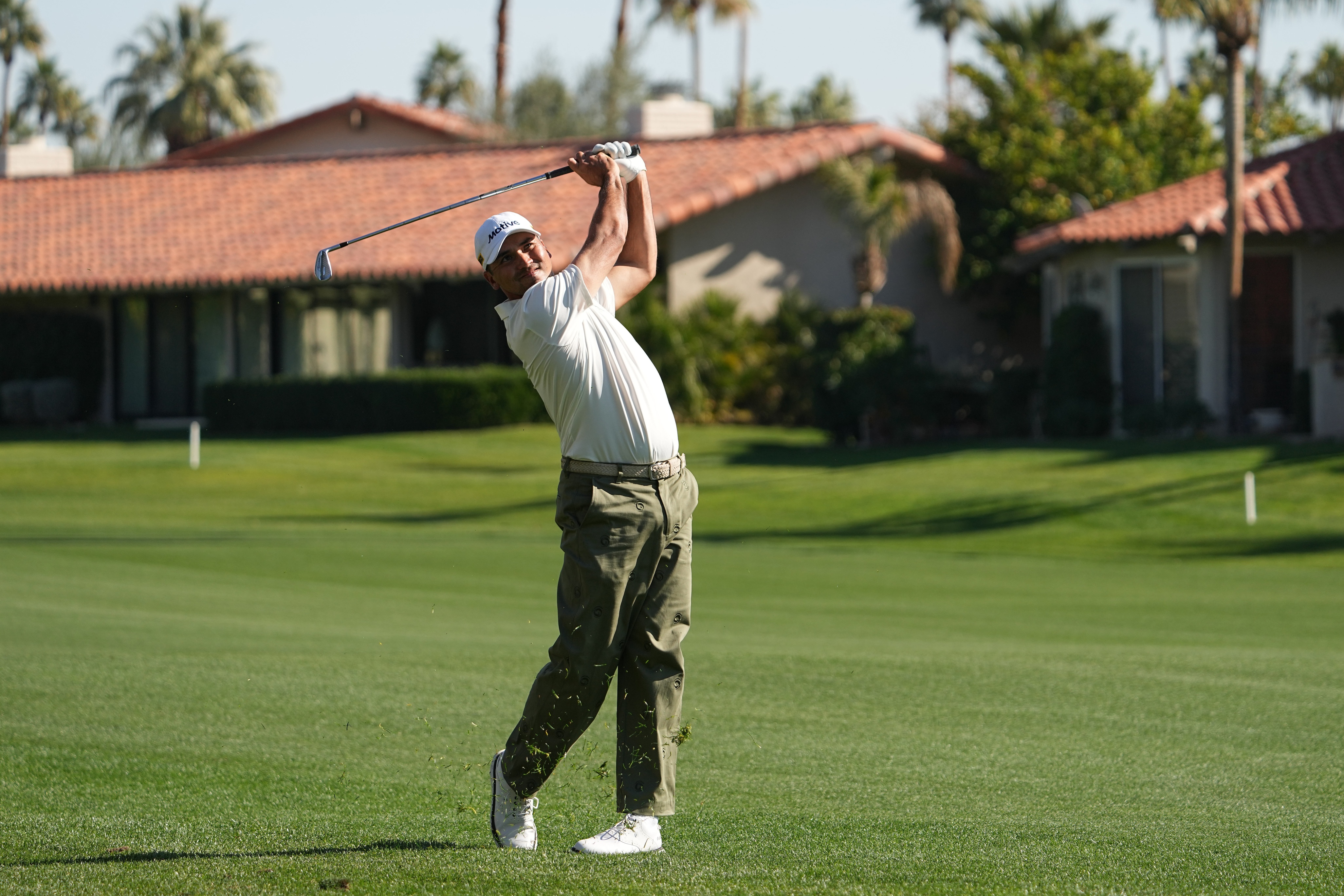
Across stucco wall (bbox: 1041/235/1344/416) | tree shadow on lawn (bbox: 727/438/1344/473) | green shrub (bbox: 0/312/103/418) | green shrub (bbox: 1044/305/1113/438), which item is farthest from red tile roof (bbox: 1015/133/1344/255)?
green shrub (bbox: 0/312/103/418)

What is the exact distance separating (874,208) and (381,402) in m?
9.33

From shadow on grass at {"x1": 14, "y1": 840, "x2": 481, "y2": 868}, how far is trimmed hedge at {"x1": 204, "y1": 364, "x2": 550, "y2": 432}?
904 inches

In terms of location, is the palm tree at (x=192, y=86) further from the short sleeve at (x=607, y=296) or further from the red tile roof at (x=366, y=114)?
the short sleeve at (x=607, y=296)

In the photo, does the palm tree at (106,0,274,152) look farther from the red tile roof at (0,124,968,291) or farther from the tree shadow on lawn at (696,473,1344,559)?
the tree shadow on lawn at (696,473,1344,559)

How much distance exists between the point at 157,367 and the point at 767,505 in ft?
52.8

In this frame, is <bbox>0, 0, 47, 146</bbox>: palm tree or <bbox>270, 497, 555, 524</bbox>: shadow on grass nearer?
<bbox>270, 497, 555, 524</bbox>: shadow on grass

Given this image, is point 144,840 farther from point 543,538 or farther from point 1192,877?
point 543,538

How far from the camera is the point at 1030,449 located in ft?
76.0

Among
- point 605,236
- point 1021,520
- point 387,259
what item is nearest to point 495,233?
point 605,236

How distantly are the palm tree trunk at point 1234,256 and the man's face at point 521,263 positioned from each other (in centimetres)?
2039

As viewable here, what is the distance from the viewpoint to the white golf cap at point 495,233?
16.0 ft

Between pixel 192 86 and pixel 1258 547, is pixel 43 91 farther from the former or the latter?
pixel 1258 547

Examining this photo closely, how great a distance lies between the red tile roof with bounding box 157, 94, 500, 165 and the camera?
146ft

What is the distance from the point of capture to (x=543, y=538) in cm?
1725
